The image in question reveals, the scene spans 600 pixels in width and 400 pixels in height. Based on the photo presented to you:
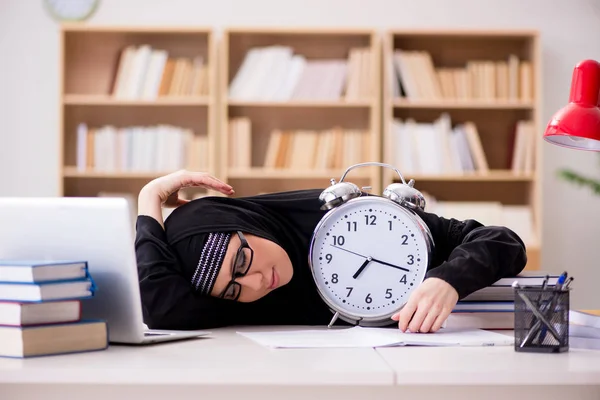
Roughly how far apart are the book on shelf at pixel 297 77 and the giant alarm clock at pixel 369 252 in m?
2.97

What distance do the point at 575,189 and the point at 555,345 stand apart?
153 inches

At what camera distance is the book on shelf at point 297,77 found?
459cm

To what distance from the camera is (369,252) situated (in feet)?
5.40

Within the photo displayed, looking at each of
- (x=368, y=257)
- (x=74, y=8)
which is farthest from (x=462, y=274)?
(x=74, y=8)

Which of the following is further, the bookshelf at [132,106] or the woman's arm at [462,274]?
the bookshelf at [132,106]

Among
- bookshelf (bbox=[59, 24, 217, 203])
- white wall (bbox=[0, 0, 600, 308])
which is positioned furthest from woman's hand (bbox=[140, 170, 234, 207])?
white wall (bbox=[0, 0, 600, 308])

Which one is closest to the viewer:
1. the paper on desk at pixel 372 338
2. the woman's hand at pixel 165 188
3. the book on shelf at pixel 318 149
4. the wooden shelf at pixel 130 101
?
the paper on desk at pixel 372 338

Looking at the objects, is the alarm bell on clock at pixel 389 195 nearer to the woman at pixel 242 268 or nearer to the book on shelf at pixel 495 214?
the woman at pixel 242 268

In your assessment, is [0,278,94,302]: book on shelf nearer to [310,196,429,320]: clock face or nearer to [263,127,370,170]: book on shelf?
[310,196,429,320]: clock face

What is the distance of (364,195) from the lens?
66.6 inches

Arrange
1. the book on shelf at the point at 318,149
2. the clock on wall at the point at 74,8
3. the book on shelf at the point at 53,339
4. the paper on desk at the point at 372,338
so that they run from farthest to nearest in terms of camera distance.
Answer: the clock on wall at the point at 74,8 < the book on shelf at the point at 318,149 < the paper on desk at the point at 372,338 < the book on shelf at the point at 53,339

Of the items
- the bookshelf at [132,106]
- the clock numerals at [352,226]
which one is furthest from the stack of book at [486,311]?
the bookshelf at [132,106]

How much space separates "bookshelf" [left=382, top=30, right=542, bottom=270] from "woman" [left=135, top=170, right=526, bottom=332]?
2819 mm

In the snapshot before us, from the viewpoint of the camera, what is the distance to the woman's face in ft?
5.15
